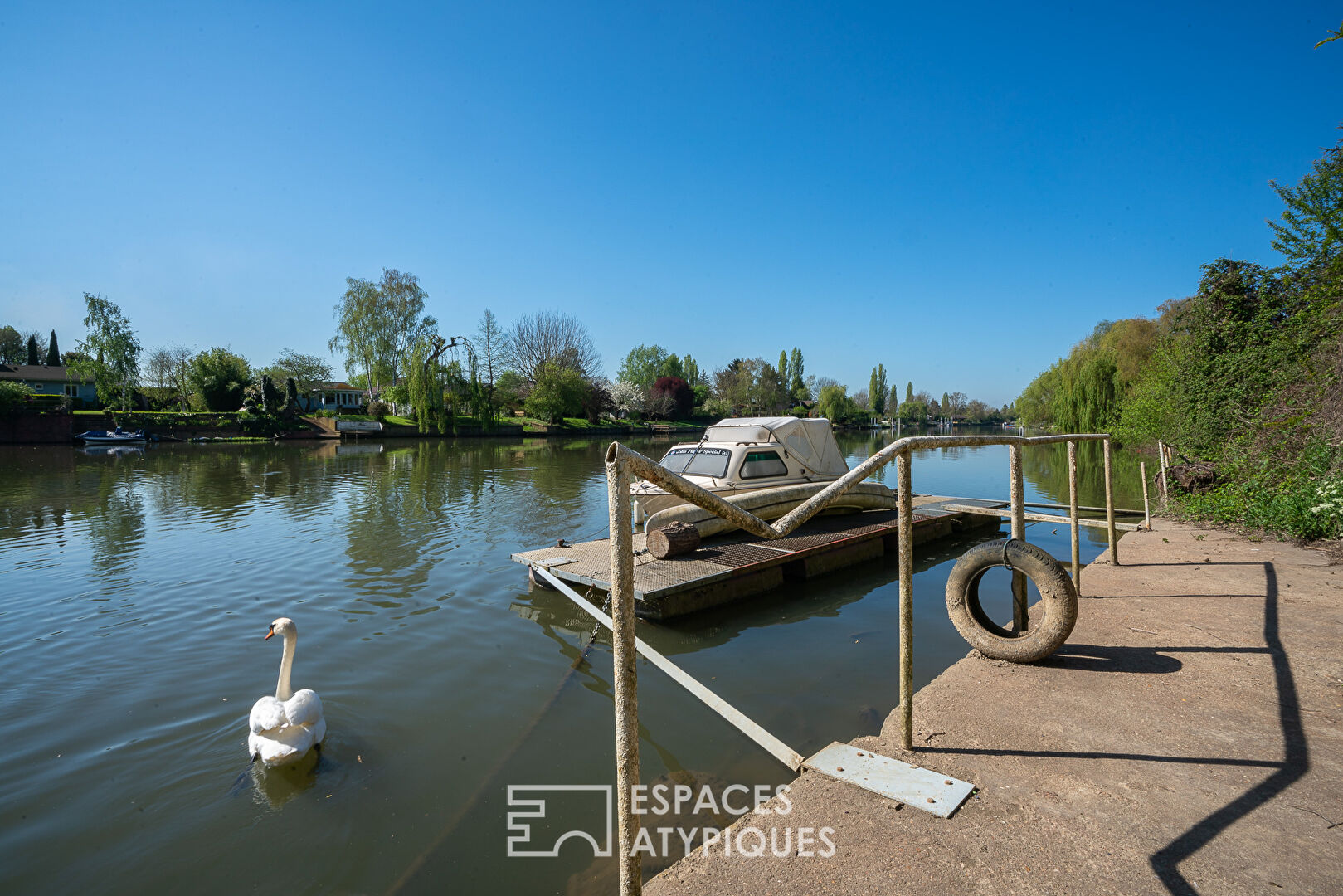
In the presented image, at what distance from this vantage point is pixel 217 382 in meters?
57.1

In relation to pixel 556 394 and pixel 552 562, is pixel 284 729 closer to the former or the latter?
pixel 552 562

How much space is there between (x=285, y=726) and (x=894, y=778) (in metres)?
4.24

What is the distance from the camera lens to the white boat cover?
1253cm

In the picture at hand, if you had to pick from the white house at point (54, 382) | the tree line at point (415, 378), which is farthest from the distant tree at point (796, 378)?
the white house at point (54, 382)

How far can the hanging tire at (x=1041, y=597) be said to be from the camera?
4473 mm

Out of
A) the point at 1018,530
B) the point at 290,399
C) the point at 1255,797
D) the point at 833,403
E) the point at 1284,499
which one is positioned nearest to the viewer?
the point at 1255,797

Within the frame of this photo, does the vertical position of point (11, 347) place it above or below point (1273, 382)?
above

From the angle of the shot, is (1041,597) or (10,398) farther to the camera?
(10,398)

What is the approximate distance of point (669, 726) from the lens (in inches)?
207

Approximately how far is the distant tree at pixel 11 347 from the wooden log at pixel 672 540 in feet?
362

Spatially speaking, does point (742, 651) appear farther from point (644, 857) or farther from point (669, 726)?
point (644, 857)

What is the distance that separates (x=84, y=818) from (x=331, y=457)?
33.3 m

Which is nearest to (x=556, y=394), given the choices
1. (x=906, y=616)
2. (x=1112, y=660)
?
(x=1112, y=660)

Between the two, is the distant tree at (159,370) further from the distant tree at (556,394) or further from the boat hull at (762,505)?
the boat hull at (762,505)
